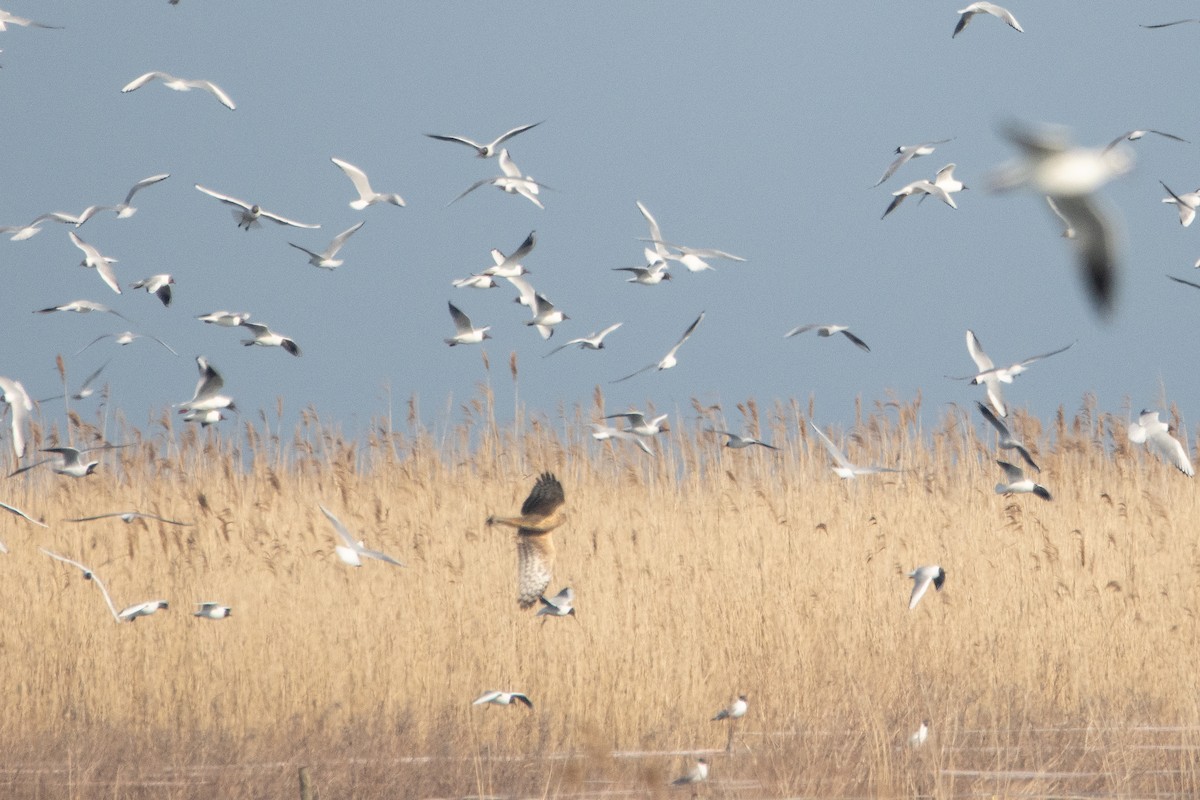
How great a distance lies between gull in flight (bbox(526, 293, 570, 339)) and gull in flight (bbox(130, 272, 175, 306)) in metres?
2.23

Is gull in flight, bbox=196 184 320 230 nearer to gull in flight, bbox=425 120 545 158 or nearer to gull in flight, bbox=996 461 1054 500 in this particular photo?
gull in flight, bbox=425 120 545 158

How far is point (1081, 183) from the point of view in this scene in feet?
10.9

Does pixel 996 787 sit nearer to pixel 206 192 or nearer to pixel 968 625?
pixel 968 625

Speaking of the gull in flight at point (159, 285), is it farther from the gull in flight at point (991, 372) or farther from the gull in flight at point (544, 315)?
the gull in flight at point (991, 372)

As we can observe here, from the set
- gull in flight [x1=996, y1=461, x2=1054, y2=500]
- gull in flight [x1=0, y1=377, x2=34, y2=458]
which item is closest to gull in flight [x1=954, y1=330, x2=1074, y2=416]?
gull in flight [x1=996, y1=461, x2=1054, y2=500]

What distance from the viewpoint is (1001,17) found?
7715 mm

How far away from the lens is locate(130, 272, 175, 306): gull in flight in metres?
7.95

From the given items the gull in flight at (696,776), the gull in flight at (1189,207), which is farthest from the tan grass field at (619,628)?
the gull in flight at (1189,207)

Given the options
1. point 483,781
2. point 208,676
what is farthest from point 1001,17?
point 208,676

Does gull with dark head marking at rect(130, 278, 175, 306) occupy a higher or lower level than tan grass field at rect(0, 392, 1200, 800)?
higher

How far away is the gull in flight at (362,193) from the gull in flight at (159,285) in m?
1.34

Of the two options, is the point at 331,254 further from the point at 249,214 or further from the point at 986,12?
the point at 986,12

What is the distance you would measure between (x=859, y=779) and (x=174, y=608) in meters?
5.13

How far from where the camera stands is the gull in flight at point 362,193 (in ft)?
28.7
